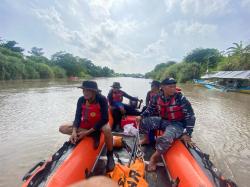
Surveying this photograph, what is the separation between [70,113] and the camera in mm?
8445

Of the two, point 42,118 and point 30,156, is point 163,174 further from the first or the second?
point 42,118

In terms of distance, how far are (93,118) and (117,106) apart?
76.6 inches

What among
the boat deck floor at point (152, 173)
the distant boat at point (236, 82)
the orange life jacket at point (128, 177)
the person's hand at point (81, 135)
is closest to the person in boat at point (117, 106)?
the boat deck floor at point (152, 173)

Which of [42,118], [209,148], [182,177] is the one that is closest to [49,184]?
[182,177]

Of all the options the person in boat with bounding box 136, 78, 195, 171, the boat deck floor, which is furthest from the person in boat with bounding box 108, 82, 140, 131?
the boat deck floor

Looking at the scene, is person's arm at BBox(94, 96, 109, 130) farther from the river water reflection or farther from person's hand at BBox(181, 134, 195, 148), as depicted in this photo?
the river water reflection

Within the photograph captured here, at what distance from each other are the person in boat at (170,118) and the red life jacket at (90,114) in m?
0.89

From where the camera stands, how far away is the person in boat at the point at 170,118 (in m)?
3.04

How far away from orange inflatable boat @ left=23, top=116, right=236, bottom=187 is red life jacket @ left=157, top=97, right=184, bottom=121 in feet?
1.39

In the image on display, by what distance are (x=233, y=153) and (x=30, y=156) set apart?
3.93m

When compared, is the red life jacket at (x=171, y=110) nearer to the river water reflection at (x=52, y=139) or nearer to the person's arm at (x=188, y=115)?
the person's arm at (x=188, y=115)

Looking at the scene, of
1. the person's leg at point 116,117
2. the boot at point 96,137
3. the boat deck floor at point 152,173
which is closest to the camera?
the boat deck floor at point 152,173

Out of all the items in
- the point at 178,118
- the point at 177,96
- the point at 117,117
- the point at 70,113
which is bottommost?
the point at 70,113

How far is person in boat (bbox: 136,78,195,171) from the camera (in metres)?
3.04
